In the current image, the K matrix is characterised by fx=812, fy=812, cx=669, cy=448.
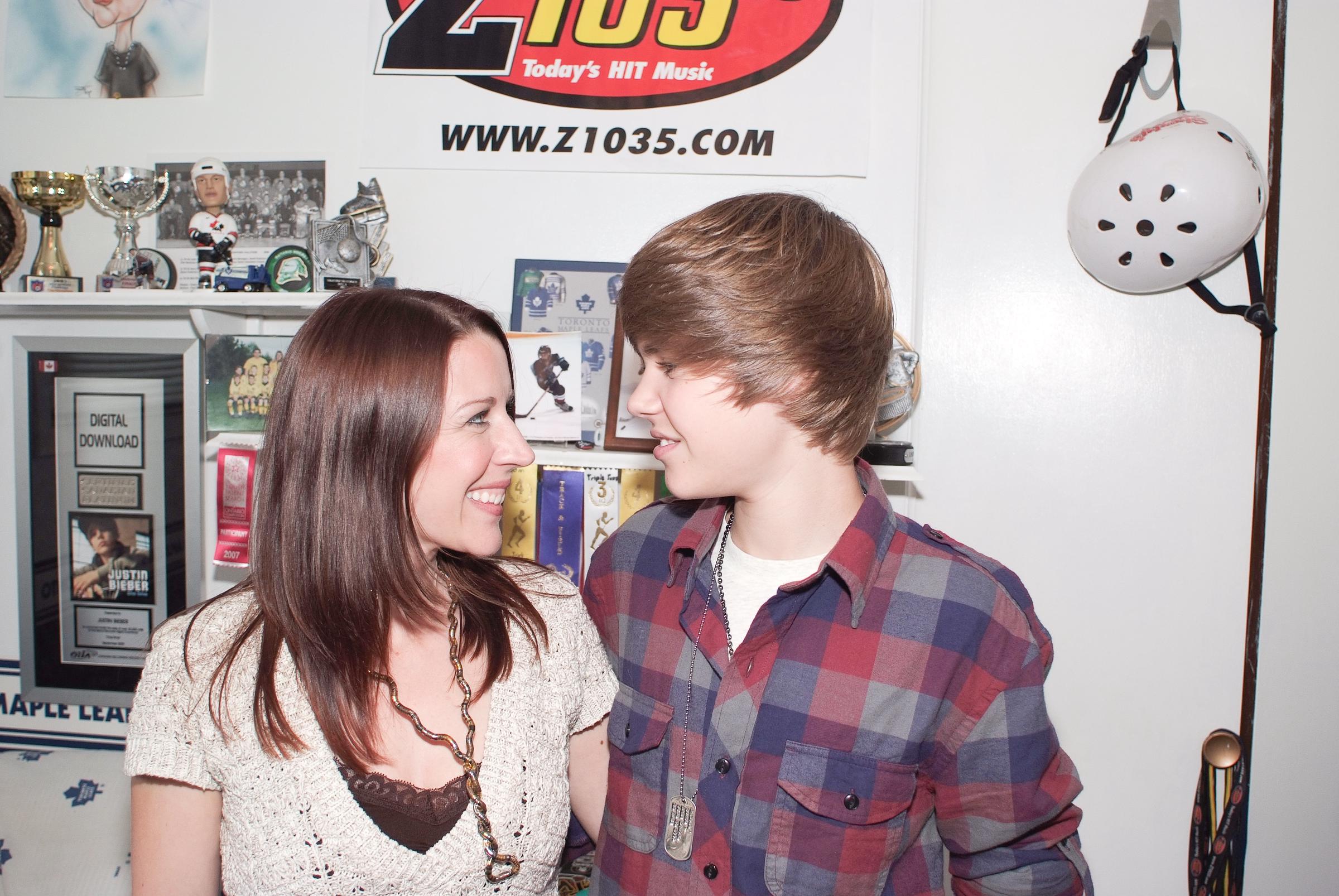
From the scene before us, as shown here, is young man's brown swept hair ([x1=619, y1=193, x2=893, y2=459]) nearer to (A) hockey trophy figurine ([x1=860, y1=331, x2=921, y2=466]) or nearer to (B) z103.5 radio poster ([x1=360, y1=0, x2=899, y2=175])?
(A) hockey trophy figurine ([x1=860, y1=331, x2=921, y2=466])

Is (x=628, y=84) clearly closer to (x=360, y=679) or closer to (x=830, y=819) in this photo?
(x=360, y=679)

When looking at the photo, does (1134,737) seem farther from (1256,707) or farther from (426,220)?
(426,220)

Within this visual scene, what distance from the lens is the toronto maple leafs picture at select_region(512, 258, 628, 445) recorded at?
186 centimetres

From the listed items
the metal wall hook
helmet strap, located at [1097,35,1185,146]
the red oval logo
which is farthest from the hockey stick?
the metal wall hook

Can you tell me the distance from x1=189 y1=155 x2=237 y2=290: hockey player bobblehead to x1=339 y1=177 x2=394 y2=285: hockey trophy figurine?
0.31 metres

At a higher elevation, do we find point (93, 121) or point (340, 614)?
point (93, 121)

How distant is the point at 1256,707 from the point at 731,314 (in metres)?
1.60

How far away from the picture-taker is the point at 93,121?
79.7 inches

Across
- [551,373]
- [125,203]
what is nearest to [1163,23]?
[551,373]

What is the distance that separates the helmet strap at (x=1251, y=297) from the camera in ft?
5.70

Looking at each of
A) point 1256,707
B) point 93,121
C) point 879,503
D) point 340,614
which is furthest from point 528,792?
point 93,121

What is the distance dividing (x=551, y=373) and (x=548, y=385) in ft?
0.10

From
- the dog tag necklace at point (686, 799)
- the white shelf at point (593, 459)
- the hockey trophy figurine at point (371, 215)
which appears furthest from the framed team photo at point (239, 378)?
the dog tag necklace at point (686, 799)

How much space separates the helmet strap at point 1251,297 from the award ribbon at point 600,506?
134 cm
